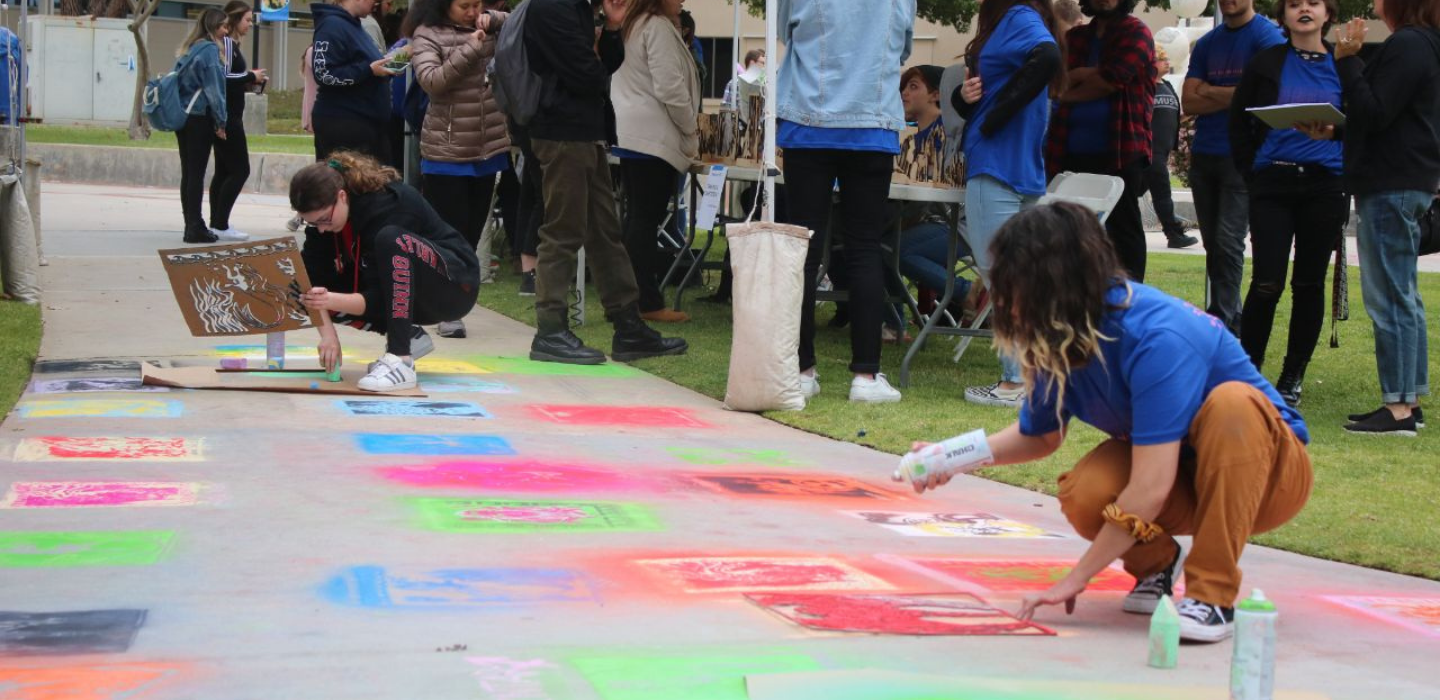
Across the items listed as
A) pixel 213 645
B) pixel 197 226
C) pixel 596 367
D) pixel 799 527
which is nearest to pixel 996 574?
pixel 799 527

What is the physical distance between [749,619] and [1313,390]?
461 cm

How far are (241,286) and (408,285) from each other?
0.63m

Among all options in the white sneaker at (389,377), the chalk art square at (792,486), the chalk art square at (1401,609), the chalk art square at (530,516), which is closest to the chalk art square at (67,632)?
the chalk art square at (530,516)

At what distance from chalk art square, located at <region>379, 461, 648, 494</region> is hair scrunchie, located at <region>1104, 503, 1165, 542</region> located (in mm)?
1772

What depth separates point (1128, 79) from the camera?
7039 mm

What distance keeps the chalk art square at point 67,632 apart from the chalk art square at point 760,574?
1.14 m

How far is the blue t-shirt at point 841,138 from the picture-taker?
6355 mm

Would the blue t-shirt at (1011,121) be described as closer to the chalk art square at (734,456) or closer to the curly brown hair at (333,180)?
the chalk art square at (734,456)

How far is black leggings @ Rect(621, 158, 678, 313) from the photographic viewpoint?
326 inches

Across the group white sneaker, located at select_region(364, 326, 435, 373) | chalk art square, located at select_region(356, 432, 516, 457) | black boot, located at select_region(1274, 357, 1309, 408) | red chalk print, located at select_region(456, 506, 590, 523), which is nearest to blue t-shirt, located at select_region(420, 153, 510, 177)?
white sneaker, located at select_region(364, 326, 435, 373)

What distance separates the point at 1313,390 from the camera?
7.23 metres

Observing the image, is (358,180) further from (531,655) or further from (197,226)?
(197,226)

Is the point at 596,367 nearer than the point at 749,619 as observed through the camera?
No

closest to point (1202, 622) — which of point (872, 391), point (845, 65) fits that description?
point (872, 391)
